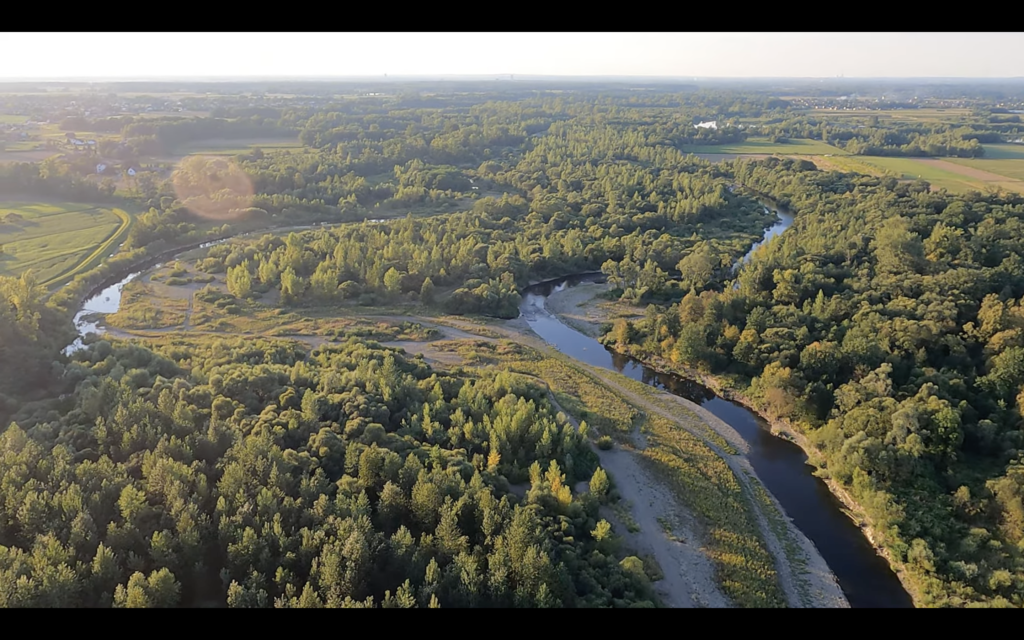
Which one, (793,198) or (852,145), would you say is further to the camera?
(852,145)

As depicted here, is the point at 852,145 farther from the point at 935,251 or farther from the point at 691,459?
the point at 691,459

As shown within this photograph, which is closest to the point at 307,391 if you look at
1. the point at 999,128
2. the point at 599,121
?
the point at 599,121

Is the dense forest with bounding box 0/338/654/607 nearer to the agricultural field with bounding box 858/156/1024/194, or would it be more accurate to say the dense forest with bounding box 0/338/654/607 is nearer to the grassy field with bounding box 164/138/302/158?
the agricultural field with bounding box 858/156/1024/194

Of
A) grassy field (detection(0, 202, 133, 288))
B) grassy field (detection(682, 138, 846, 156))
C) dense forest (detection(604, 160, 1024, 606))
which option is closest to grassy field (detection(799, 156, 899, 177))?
grassy field (detection(682, 138, 846, 156))

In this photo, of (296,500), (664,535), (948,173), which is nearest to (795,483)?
(664,535)

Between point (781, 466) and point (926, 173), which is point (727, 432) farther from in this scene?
point (926, 173)
